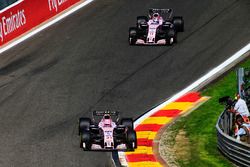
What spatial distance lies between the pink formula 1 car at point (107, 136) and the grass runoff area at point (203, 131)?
1265 millimetres

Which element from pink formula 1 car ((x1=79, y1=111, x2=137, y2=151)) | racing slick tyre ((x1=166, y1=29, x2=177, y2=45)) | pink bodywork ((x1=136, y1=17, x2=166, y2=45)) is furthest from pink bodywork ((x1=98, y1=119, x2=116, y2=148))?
racing slick tyre ((x1=166, y1=29, x2=177, y2=45))

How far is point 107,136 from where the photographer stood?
899 inches

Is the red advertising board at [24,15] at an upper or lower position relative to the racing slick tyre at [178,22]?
upper

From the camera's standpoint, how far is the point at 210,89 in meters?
28.1

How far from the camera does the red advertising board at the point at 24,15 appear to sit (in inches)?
1328

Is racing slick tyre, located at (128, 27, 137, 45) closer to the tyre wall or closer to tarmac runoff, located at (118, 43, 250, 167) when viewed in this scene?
tarmac runoff, located at (118, 43, 250, 167)

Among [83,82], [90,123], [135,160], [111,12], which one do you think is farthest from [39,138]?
[111,12]

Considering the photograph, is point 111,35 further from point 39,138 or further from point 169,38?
point 39,138

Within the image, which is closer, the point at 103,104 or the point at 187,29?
the point at 103,104

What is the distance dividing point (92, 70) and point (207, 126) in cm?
683

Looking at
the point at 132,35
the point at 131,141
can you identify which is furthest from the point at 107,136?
the point at 132,35

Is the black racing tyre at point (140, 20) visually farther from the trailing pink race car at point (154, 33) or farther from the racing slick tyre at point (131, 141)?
the racing slick tyre at point (131, 141)

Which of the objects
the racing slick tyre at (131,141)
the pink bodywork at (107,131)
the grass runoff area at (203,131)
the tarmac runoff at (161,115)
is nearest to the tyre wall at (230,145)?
the grass runoff area at (203,131)

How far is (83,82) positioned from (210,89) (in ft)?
13.9
